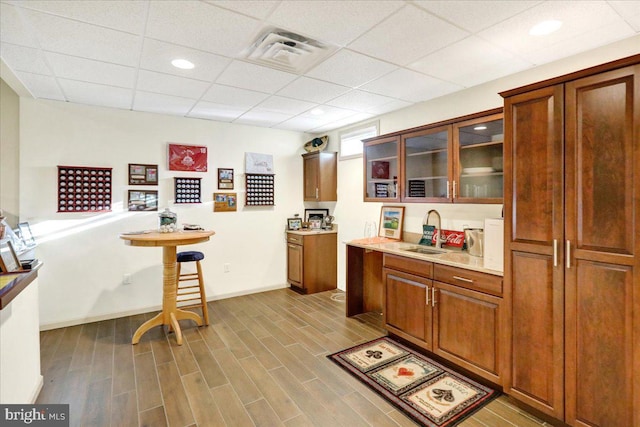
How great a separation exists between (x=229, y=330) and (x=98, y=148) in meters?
2.62

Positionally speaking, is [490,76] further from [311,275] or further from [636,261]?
[311,275]

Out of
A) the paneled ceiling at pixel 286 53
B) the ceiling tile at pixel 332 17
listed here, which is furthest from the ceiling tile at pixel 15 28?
the ceiling tile at pixel 332 17

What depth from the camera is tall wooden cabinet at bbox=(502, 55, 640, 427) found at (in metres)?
1.62

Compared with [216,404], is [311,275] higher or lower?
higher

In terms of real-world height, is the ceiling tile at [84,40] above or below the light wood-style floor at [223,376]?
above

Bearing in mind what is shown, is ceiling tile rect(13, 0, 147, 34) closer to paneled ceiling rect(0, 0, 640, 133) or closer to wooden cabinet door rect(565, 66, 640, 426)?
paneled ceiling rect(0, 0, 640, 133)

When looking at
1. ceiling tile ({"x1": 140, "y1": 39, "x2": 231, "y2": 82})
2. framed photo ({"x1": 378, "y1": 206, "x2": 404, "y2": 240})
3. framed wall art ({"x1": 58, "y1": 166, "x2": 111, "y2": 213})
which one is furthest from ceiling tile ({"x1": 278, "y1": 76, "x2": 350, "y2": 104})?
framed wall art ({"x1": 58, "y1": 166, "x2": 111, "y2": 213})

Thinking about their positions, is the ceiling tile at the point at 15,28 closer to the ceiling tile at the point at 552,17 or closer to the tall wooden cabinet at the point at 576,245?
the ceiling tile at the point at 552,17

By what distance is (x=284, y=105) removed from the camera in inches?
144

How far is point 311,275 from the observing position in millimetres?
4609

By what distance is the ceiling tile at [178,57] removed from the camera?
7.48 ft

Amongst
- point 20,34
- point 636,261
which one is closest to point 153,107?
point 20,34

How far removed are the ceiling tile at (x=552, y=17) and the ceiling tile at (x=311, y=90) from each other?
1380 millimetres

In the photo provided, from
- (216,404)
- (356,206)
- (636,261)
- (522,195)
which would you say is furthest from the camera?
(356,206)
